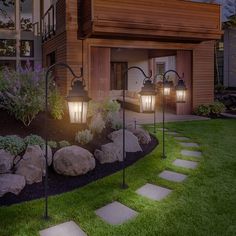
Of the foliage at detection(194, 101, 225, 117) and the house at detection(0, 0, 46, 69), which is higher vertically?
the house at detection(0, 0, 46, 69)

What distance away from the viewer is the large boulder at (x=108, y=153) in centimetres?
619

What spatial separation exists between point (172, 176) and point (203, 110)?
8885 mm

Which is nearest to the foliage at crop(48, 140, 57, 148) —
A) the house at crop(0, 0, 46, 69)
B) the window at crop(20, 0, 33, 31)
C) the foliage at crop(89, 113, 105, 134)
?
the foliage at crop(89, 113, 105, 134)

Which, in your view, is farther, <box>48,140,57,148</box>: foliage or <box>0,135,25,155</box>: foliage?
<box>48,140,57,148</box>: foliage

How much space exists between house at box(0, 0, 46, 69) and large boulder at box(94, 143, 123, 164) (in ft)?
37.6

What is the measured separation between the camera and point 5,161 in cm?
510

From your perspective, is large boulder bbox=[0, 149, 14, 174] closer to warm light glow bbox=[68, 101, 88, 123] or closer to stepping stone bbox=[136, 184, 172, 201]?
warm light glow bbox=[68, 101, 88, 123]

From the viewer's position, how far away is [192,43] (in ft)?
46.0

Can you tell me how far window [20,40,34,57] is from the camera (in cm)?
1669

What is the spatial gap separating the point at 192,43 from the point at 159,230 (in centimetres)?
1158

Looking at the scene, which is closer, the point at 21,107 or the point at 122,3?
the point at 21,107


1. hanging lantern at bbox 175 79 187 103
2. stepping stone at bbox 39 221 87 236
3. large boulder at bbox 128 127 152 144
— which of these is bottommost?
stepping stone at bbox 39 221 87 236

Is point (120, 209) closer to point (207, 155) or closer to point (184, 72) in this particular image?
point (207, 155)

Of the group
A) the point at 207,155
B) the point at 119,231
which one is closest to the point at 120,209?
the point at 119,231
